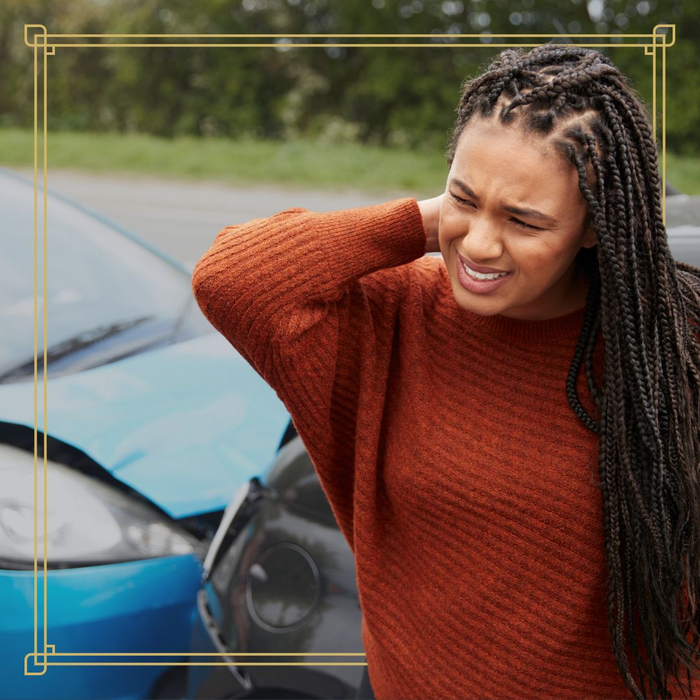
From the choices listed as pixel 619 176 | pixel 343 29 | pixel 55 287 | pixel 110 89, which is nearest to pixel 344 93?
pixel 343 29

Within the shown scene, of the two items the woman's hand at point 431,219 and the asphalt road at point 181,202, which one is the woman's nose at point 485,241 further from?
the asphalt road at point 181,202

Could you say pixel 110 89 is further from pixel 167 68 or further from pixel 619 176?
pixel 619 176

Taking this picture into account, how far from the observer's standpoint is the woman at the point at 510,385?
1294 millimetres

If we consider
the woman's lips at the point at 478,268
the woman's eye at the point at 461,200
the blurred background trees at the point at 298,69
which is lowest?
the woman's lips at the point at 478,268

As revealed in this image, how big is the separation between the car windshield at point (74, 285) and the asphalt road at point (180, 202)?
7.17ft

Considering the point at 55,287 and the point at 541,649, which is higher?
the point at 55,287

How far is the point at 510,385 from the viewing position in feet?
4.71

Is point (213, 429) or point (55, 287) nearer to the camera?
point (213, 429)

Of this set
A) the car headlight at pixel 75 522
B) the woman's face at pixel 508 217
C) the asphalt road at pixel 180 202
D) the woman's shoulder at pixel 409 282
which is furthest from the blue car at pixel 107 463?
the asphalt road at pixel 180 202

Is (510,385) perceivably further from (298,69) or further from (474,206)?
(298,69)

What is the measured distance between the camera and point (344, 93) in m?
7.59

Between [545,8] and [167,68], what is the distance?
398 cm

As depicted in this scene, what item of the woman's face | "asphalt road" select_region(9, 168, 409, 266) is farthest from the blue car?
"asphalt road" select_region(9, 168, 409, 266)

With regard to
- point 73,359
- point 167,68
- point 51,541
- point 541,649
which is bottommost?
point 51,541
